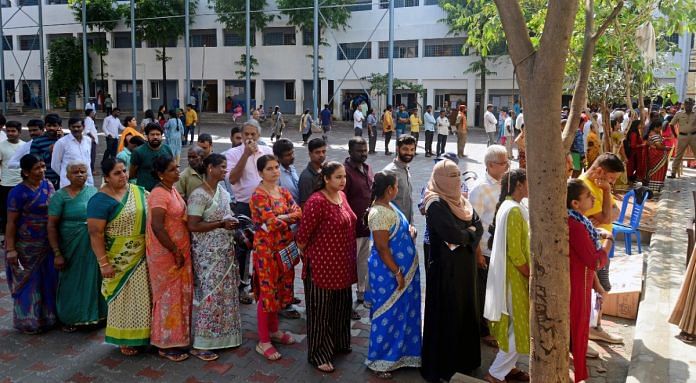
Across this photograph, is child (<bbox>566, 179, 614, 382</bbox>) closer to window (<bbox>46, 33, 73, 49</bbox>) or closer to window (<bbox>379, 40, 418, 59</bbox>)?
window (<bbox>379, 40, 418, 59</bbox>)

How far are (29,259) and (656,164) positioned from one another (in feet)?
34.4

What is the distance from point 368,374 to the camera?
415 centimetres

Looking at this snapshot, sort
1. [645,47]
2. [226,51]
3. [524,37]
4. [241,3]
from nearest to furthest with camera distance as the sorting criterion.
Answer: [524,37] < [645,47] < [241,3] < [226,51]

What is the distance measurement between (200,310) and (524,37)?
3.06m

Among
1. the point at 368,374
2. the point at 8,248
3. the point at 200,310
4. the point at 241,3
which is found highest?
the point at 241,3

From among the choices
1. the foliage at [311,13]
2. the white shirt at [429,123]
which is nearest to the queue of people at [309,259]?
the white shirt at [429,123]

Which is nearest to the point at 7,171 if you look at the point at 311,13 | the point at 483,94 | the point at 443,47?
the point at 311,13

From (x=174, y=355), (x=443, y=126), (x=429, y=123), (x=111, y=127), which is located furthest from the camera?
(x=429, y=123)

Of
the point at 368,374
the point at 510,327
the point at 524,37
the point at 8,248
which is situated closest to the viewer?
the point at 524,37

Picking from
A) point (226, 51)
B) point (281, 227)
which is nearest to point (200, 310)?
point (281, 227)

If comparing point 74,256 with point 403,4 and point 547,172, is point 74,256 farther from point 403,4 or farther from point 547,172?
point 403,4

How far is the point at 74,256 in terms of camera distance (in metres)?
4.76

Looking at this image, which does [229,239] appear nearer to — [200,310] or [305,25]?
[200,310]

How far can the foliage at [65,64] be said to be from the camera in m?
33.6
